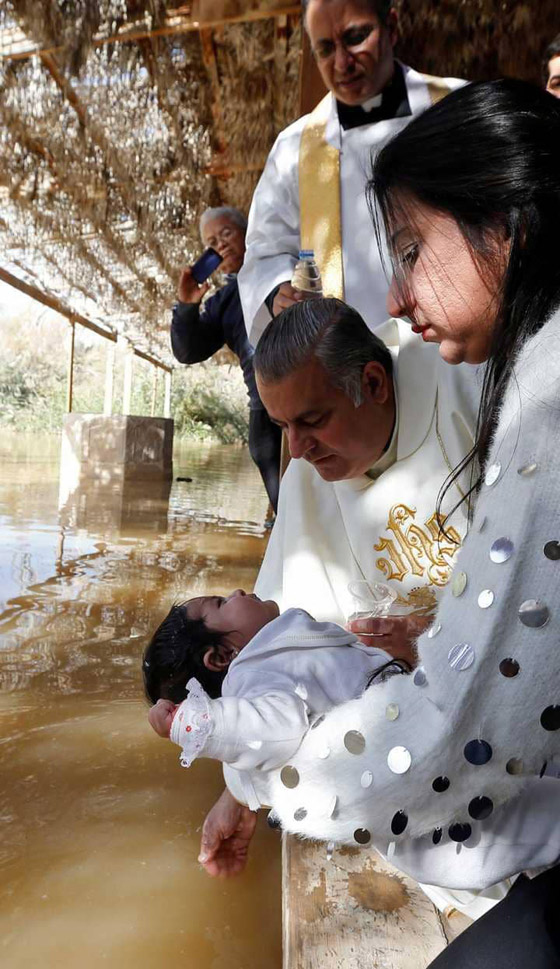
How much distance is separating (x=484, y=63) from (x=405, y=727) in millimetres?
3565

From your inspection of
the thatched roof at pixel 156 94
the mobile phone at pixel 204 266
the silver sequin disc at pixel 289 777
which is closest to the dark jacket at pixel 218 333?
the mobile phone at pixel 204 266

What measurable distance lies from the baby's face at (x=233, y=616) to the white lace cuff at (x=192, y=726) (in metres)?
0.57

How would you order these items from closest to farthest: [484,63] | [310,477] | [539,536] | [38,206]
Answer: [539,536], [310,477], [484,63], [38,206]

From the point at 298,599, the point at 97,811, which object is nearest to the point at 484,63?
the point at 298,599

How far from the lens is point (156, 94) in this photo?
5.38m

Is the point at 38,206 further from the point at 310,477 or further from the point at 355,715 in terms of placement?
the point at 355,715

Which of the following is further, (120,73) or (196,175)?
(196,175)

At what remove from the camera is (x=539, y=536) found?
2.23ft

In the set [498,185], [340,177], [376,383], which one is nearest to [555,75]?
[340,177]

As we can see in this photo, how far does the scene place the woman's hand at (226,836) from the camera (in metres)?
1.51

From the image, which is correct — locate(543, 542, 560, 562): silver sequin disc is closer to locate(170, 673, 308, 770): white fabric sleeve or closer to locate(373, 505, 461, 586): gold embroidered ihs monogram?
locate(170, 673, 308, 770): white fabric sleeve

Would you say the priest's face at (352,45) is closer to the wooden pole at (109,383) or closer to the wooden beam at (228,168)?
the wooden beam at (228,168)

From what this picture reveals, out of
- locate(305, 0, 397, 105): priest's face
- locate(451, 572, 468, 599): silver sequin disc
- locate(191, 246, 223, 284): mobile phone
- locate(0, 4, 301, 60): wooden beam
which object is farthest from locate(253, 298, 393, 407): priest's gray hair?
locate(0, 4, 301, 60): wooden beam

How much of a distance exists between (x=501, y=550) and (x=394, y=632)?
25.7 inches
